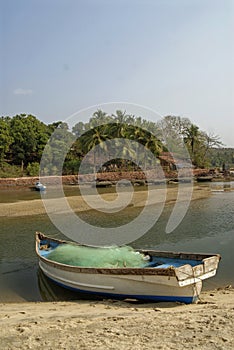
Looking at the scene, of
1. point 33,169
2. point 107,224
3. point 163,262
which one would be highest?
point 33,169

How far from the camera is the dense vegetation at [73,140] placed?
55.7 metres

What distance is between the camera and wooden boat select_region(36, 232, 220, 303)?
8.29m

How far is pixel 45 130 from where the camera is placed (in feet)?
210

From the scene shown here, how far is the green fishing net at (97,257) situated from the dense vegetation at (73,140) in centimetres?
4313

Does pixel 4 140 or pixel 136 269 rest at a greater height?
pixel 4 140

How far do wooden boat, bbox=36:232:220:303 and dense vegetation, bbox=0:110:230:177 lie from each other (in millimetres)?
44729

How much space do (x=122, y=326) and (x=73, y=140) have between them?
5846 cm

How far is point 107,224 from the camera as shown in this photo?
21.4 meters

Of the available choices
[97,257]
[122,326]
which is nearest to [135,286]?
[97,257]

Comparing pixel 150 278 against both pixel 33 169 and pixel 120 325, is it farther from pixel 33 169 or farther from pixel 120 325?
pixel 33 169

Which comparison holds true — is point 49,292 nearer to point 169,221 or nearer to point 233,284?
point 233,284

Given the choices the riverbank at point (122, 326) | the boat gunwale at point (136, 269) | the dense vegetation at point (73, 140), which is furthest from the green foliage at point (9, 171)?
the riverbank at point (122, 326)

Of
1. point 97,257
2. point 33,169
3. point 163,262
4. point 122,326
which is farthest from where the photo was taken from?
point 33,169

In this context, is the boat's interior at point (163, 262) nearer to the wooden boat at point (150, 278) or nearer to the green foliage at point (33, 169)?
the wooden boat at point (150, 278)
